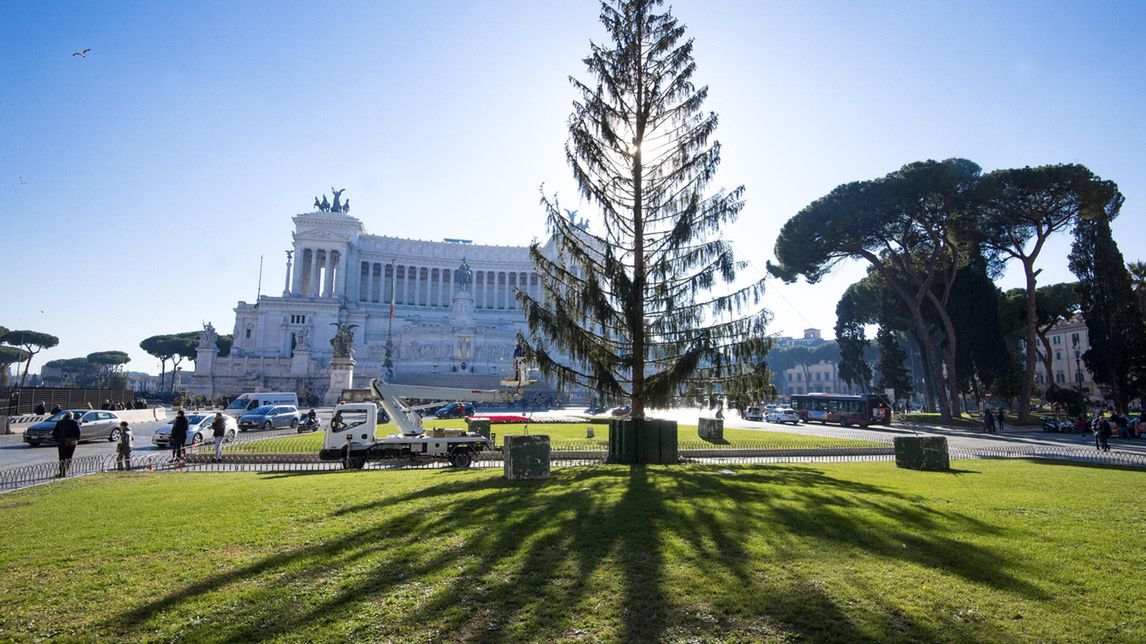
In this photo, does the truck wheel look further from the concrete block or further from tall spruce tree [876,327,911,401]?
tall spruce tree [876,327,911,401]

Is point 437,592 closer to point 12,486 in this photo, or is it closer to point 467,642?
point 467,642

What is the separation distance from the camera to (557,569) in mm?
7109

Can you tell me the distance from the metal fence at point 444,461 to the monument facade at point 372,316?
4011 cm

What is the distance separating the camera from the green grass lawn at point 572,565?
221 inches

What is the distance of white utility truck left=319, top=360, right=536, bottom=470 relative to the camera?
1920cm

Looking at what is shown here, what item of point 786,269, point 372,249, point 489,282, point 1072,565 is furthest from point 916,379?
point 1072,565

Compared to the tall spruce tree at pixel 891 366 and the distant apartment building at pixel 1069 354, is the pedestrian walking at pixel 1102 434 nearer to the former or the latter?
the tall spruce tree at pixel 891 366

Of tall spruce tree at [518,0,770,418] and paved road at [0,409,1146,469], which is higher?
tall spruce tree at [518,0,770,418]

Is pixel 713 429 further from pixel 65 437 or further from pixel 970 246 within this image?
pixel 970 246

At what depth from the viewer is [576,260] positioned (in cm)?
1875

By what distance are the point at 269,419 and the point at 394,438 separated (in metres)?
22.3

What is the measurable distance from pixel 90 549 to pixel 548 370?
11.7 metres

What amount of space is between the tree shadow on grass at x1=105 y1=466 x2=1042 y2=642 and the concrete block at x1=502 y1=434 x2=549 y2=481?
2505 millimetres

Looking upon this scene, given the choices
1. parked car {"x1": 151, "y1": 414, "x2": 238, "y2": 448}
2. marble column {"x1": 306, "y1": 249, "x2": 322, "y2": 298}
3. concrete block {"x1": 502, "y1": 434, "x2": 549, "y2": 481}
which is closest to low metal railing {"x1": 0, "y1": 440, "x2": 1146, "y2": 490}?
parked car {"x1": 151, "y1": 414, "x2": 238, "y2": 448}
